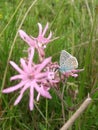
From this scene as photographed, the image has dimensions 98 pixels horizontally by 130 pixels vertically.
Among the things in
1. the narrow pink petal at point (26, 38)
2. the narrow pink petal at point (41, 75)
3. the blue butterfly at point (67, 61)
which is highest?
the narrow pink petal at point (26, 38)

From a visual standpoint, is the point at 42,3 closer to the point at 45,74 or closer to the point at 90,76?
the point at 90,76

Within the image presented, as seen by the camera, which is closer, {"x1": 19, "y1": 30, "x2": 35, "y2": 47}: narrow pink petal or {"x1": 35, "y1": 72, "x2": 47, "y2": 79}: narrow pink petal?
{"x1": 35, "y1": 72, "x2": 47, "y2": 79}: narrow pink petal

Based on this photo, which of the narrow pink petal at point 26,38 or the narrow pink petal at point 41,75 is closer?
the narrow pink petal at point 41,75

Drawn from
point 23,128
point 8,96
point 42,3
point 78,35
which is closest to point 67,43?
point 78,35

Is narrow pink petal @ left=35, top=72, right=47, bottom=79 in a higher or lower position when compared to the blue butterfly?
lower

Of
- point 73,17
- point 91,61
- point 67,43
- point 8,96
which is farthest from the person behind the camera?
point 73,17

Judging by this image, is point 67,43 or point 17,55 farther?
point 67,43

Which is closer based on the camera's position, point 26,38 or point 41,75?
point 41,75

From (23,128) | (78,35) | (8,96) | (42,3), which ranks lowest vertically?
(23,128)
